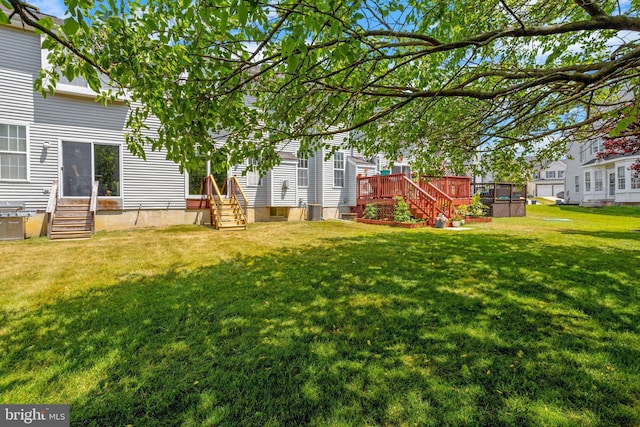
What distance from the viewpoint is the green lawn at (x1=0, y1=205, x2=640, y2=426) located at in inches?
82.8

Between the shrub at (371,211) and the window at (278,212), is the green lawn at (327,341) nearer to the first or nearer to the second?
the shrub at (371,211)

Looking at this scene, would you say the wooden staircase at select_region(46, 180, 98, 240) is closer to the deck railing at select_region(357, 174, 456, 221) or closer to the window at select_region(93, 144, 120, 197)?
the window at select_region(93, 144, 120, 197)

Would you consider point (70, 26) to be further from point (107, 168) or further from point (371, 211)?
point (371, 211)

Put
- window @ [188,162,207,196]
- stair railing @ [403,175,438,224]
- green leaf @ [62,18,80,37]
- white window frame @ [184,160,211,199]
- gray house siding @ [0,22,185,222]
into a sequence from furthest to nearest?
window @ [188,162,207,196] < white window frame @ [184,160,211,199] < stair railing @ [403,175,438,224] < gray house siding @ [0,22,185,222] < green leaf @ [62,18,80,37]

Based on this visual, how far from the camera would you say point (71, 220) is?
9.99 m

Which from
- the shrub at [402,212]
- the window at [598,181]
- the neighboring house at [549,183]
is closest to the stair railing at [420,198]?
the shrub at [402,212]

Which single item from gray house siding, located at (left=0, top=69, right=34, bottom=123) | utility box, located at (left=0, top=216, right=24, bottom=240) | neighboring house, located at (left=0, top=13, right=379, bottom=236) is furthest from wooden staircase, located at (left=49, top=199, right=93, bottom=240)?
gray house siding, located at (left=0, top=69, right=34, bottom=123)

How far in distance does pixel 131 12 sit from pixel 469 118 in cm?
527

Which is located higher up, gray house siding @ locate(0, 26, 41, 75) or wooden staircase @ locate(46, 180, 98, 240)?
gray house siding @ locate(0, 26, 41, 75)

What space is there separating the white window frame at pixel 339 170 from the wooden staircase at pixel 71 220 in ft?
35.8

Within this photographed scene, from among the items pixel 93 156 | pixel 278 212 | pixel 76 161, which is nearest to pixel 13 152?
pixel 76 161

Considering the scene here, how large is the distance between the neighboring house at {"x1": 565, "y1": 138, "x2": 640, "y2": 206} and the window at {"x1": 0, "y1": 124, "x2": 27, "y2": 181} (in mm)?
29359

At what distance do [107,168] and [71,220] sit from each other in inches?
98.8

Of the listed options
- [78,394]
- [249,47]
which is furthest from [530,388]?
[249,47]
